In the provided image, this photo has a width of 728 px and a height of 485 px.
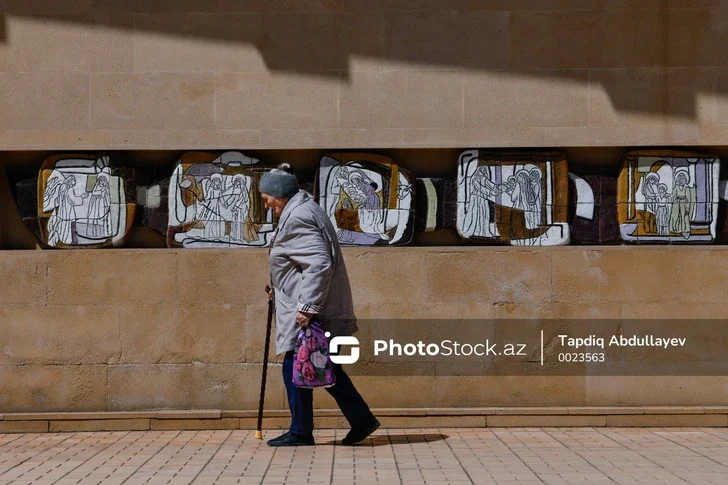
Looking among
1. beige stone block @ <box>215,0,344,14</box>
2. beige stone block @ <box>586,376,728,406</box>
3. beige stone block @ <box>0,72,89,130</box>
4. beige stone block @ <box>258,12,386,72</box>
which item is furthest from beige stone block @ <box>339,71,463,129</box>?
beige stone block @ <box>586,376,728,406</box>

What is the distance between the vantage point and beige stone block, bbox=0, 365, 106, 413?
34.1ft

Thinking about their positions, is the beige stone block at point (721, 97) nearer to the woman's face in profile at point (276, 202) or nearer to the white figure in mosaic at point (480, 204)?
the white figure in mosaic at point (480, 204)

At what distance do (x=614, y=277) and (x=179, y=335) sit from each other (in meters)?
3.53

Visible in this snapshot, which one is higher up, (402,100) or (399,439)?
(402,100)

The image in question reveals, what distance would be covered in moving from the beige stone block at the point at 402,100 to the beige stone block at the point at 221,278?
53.8 inches

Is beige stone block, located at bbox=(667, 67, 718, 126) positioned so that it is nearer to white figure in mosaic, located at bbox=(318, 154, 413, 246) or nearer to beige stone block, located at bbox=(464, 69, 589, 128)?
beige stone block, located at bbox=(464, 69, 589, 128)

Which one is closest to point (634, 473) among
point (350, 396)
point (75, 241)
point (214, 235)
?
point (350, 396)

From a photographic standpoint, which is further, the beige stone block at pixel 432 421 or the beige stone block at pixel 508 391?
the beige stone block at pixel 508 391

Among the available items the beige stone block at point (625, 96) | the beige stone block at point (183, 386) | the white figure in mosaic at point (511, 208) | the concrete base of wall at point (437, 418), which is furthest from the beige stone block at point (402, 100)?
the concrete base of wall at point (437, 418)

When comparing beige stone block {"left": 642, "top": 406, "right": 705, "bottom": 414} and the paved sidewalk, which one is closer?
the paved sidewalk

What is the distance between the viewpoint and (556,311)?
10.5 meters

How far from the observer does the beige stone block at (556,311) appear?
10.5 meters

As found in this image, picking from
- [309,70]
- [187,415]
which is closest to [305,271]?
[187,415]

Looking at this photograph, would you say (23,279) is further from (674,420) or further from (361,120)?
(674,420)
